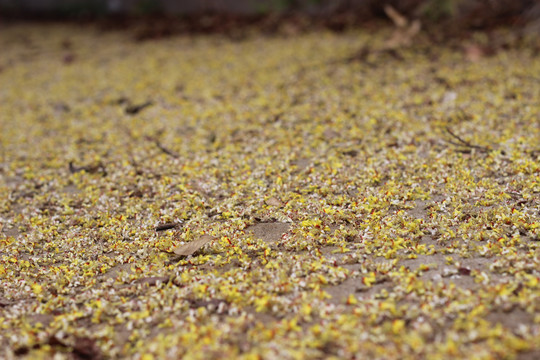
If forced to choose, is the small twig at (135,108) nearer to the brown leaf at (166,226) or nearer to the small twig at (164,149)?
the small twig at (164,149)

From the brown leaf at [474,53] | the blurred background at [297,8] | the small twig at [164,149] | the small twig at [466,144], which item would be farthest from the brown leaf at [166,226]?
the blurred background at [297,8]

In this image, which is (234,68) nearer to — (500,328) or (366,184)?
(366,184)

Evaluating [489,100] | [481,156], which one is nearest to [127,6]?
[489,100]

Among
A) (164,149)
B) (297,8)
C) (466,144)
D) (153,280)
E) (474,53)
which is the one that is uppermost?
(297,8)

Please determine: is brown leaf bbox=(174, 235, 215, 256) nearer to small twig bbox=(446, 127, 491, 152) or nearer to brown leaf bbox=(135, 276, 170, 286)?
brown leaf bbox=(135, 276, 170, 286)

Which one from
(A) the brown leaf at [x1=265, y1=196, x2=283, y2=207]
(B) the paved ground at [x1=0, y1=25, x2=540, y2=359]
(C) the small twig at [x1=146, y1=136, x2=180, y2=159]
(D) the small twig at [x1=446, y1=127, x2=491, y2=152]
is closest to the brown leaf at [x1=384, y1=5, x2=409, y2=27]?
(B) the paved ground at [x1=0, y1=25, x2=540, y2=359]

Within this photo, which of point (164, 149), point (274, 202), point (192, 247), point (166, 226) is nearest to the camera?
point (192, 247)

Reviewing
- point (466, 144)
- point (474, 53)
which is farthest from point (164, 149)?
point (474, 53)

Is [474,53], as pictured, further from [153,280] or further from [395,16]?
[153,280]

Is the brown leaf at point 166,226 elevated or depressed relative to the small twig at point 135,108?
depressed
